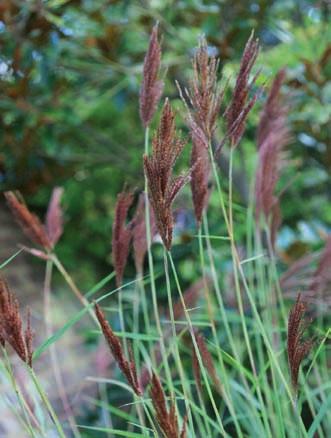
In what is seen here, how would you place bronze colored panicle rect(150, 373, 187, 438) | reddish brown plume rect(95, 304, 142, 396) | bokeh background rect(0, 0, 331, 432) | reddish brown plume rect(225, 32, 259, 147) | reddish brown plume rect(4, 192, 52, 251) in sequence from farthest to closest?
bokeh background rect(0, 0, 331, 432)
reddish brown plume rect(4, 192, 52, 251)
reddish brown plume rect(225, 32, 259, 147)
reddish brown plume rect(95, 304, 142, 396)
bronze colored panicle rect(150, 373, 187, 438)

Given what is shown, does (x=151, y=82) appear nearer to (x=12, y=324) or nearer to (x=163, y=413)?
(x=12, y=324)

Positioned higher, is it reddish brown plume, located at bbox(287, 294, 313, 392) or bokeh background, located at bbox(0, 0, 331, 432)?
bokeh background, located at bbox(0, 0, 331, 432)

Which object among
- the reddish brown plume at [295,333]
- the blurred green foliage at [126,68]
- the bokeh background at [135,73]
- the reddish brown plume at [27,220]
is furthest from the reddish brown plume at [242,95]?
the blurred green foliage at [126,68]

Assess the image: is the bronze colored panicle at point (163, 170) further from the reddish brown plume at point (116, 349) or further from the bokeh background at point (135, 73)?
the bokeh background at point (135, 73)

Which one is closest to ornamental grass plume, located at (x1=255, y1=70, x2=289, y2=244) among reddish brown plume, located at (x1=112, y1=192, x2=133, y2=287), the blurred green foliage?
reddish brown plume, located at (x1=112, y1=192, x2=133, y2=287)

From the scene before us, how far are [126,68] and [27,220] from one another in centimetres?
130

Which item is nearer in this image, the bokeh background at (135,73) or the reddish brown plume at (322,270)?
the reddish brown plume at (322,270)

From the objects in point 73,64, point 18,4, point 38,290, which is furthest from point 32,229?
point 38,290

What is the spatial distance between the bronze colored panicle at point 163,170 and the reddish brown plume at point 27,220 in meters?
0.41

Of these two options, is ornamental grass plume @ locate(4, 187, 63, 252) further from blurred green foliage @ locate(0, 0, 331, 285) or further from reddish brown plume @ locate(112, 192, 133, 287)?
blurred green foliage @ locate(0, 0, 331, 285)

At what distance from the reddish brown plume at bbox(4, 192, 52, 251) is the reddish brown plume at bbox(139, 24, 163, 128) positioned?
0.24m

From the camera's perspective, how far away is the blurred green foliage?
6.98ft

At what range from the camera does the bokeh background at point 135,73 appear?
6.97ft

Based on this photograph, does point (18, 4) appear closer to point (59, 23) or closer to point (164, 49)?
point (59, 23)
